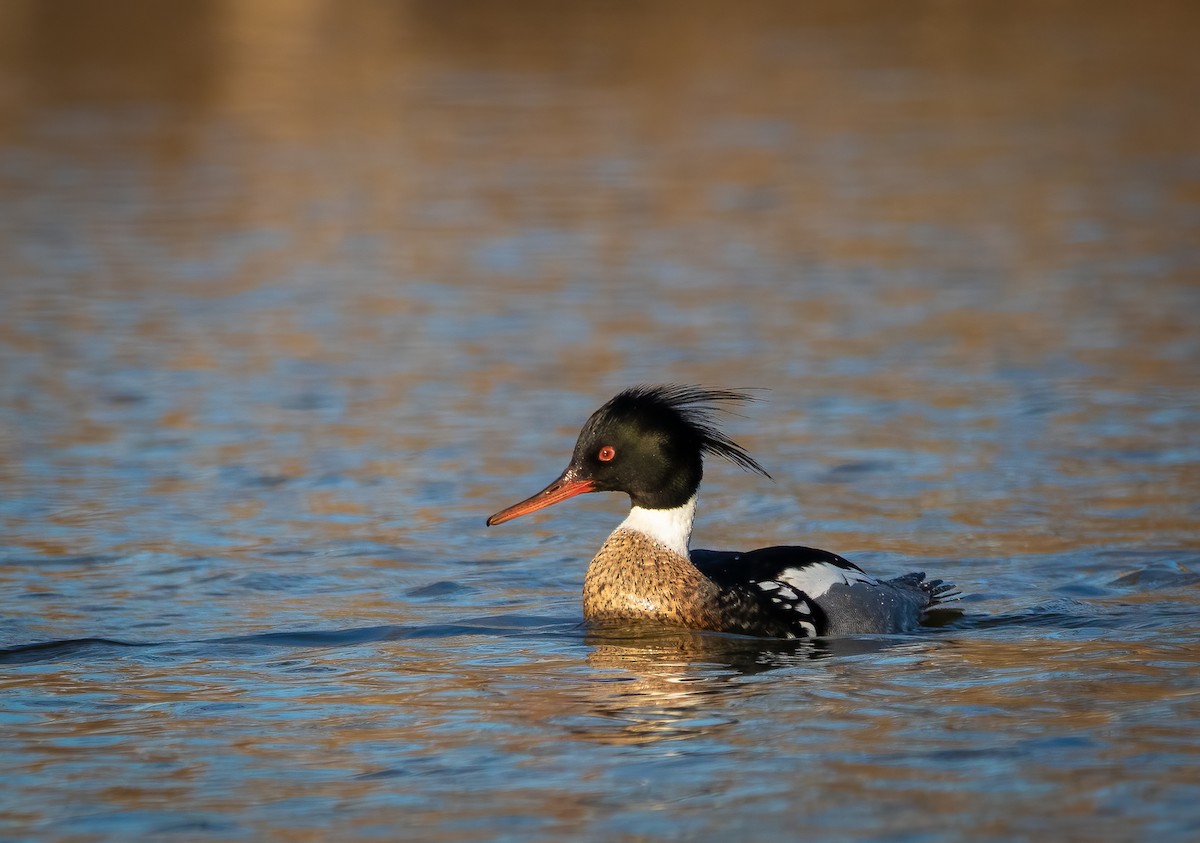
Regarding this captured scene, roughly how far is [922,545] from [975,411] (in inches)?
103

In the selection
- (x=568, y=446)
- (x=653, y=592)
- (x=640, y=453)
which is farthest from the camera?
(x=568, y=446)

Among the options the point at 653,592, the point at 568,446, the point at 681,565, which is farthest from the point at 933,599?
the point at 568,446

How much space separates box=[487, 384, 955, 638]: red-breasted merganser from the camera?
8.18 metres

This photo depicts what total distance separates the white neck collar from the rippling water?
1.79ft

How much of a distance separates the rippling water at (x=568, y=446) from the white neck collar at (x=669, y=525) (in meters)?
0.55

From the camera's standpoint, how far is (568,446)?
11578 millimetres

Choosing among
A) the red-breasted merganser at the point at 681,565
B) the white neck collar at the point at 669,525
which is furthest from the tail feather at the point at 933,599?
the white neck collar at the point at 669,525

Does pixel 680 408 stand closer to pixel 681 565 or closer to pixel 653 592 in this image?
pixel 681 565

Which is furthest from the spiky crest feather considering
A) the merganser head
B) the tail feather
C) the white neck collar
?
the tail feather

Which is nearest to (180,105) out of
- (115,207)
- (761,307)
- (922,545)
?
(115,207)

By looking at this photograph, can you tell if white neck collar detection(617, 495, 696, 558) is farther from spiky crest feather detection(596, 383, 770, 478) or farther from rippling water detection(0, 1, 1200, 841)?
rippling water detection(0, 1, 1200, 841)

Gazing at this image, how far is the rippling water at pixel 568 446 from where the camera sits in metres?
6.29

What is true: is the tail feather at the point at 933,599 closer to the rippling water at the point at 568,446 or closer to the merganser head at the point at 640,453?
the rippling water at the point at 568,446

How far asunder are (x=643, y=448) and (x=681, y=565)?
0.53 meters
